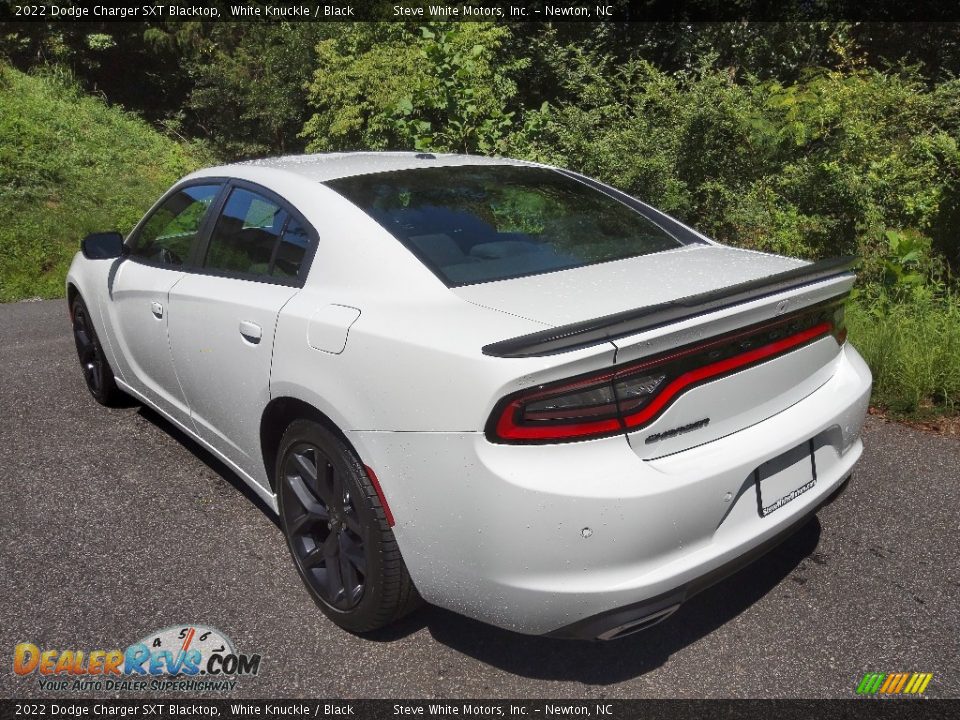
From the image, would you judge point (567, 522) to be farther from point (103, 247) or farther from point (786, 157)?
point (786, 157)

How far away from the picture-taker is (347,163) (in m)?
3.42

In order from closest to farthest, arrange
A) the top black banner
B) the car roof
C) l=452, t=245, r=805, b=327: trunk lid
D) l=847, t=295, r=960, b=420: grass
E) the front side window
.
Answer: l=452, t=245, r=805, b=327: trunk lid < the car roof < the front side window < l=847, t=295, r=960, b=420: grass < the top black banner

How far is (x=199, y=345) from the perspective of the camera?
128 inches

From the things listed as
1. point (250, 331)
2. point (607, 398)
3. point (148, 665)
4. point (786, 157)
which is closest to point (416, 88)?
point (786, 157)

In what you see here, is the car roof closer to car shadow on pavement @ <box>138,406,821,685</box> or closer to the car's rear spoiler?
the car's rear spoiler

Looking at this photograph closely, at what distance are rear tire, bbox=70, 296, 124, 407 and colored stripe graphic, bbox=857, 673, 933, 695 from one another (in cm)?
402

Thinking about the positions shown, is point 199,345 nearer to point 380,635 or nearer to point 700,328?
point 380,635

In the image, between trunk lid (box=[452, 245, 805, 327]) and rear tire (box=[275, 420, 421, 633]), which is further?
rear tire (box=[275, 420, 421, 633])

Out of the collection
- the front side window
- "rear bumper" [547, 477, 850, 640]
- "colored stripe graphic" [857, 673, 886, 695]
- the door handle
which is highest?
the front side window

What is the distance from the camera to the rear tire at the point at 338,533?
2412 millimetres

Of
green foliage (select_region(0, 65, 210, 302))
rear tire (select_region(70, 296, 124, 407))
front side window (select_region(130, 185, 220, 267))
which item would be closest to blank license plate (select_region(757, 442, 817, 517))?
front side window (select_region(130, 185, 220, 267))

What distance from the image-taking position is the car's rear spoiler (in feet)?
6.55

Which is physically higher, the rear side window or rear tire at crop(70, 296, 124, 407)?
the rear side window

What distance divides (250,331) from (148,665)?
44.5 inches
